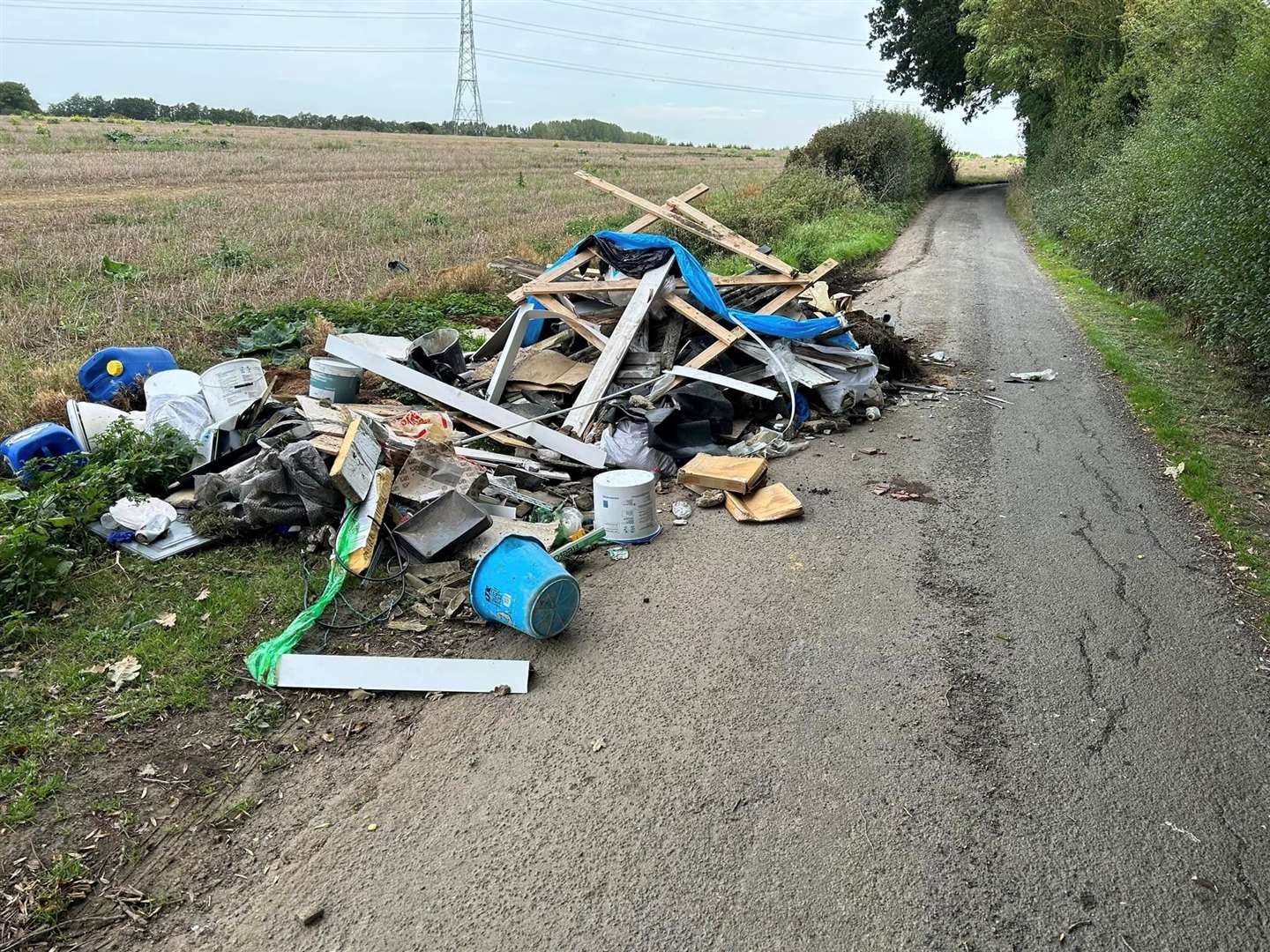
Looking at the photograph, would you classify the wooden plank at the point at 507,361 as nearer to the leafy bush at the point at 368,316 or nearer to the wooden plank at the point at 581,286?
the wooden plank at the point at 581,286

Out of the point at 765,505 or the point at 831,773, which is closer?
the point at 831,773

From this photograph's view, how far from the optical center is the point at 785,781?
127 inches

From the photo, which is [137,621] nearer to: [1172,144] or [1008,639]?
[1008,639]

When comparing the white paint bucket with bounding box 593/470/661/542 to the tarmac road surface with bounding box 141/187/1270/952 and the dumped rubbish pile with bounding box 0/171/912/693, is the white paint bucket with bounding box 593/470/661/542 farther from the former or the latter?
the tarmac road surface with bounding box 141/187/1270/952

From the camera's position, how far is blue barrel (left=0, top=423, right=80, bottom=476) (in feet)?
18.1

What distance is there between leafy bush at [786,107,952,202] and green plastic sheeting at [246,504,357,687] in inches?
910

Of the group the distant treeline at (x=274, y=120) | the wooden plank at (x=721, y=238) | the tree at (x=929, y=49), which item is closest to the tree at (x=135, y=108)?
the distant treeline at (x=274, y=120)

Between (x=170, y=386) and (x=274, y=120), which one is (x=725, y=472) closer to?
(x=170, y=386)

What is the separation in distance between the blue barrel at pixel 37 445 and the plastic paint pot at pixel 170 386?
2.43 ft

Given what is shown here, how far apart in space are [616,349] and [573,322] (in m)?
0.74

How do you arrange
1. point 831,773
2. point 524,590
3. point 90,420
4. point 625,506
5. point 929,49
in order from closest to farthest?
1. point 831,773
2. point 524,590
3. point 625,506
4. point 90,420
5. point 929,49

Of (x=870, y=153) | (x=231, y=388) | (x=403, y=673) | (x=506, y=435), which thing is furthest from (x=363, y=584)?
(x=870, y=153)

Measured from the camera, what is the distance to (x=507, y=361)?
752 cm

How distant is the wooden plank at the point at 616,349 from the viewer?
7.05m
